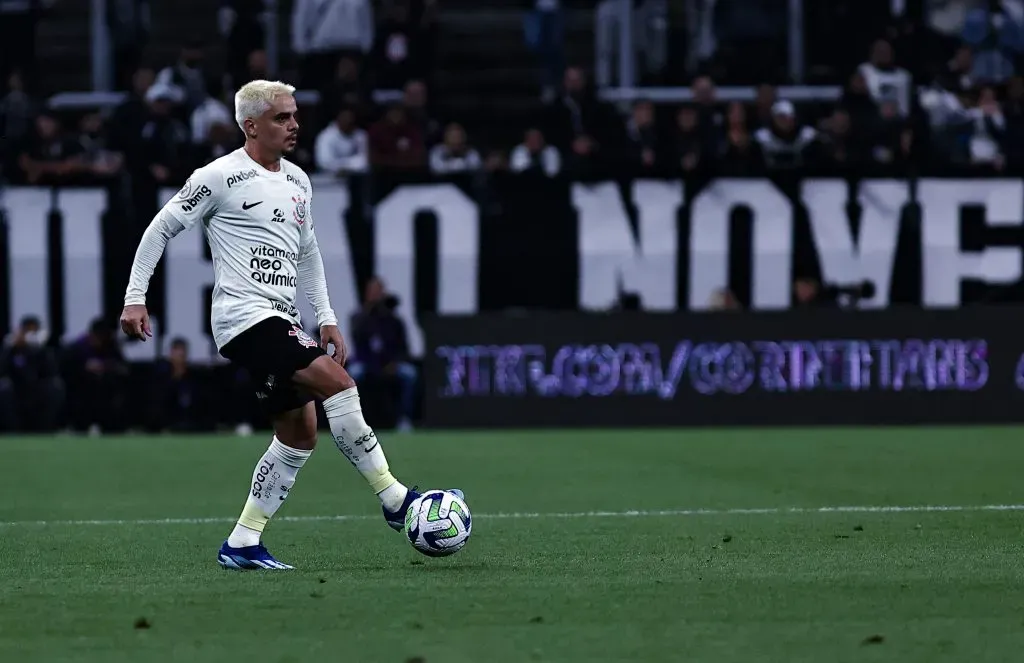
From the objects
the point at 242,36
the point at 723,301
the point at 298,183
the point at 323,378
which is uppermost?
the point at 242,36

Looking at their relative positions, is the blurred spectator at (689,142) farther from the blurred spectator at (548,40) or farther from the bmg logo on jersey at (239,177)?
the bmg logo on jersey at (239,177)

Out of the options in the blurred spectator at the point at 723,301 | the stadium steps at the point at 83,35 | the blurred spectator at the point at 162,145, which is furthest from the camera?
the stadium steps at the point at 83,35

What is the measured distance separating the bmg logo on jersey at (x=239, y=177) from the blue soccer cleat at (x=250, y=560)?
1.56 metres

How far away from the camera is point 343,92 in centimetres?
2222

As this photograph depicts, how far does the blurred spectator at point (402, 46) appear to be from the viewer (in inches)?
921

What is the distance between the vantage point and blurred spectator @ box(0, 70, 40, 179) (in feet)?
69.7

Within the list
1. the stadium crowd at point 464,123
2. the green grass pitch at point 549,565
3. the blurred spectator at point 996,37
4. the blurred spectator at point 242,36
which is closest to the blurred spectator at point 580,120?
the stadium crowd at point 464,123

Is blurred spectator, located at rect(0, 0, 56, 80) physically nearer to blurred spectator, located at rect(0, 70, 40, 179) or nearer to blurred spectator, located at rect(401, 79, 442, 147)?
blurred spectator, located at rect(0, 70, 40, 179)

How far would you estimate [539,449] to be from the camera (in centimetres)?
1692

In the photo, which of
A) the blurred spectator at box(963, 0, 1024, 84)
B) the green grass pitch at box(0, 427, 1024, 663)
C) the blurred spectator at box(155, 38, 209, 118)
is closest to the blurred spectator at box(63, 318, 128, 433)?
the blurred spectator at box(155, 38, 209, 118)

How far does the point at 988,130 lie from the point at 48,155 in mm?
10463

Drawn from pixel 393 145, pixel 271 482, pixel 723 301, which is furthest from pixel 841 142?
pixel 271 482

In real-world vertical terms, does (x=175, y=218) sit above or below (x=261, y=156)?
below

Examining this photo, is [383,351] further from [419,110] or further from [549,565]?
[549,565]
